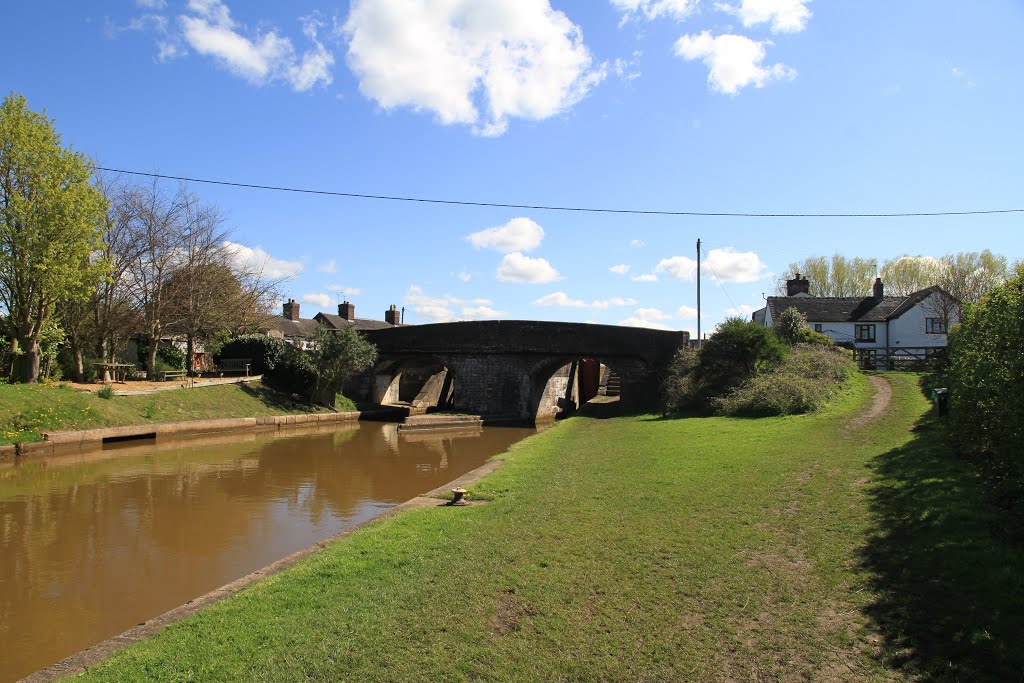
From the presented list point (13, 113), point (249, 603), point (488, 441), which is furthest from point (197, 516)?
point (13, 113)

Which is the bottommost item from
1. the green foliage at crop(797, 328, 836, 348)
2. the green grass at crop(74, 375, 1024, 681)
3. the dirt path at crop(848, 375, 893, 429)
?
the green grass at crop(74, 375, 1024, 681)

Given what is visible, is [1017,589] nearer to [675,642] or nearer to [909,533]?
[909,533]

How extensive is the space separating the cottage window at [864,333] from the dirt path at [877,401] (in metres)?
16.6

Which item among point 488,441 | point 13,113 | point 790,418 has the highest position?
point 13,113

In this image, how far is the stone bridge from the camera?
31562mm

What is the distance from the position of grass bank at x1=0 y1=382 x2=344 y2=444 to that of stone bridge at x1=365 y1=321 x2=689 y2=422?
8448 mm

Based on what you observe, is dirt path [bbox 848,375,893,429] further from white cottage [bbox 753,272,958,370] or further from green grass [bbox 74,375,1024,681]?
white cottage [bbox 753,272,958,370]

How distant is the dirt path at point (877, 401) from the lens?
14066 millimetres

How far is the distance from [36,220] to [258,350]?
13066 millimetres

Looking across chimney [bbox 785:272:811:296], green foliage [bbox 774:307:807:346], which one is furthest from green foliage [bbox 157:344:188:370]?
chimney [bbox 785:272:811:296]

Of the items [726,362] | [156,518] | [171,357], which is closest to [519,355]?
[726,362]

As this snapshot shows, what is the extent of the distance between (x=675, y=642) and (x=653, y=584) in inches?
39.8

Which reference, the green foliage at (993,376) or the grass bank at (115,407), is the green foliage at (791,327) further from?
the grass bank at (115,407)

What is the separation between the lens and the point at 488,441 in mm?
23578
